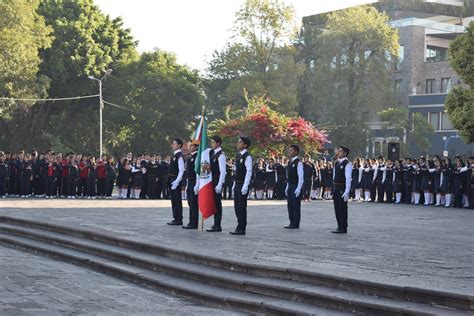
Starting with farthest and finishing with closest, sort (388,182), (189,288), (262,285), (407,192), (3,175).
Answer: (388,182) → (407,192) → (3,175) → (189,288) → (262,285)

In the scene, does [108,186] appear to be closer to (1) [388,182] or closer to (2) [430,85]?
(1) [388,182]

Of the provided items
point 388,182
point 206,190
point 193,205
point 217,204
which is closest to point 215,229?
point 217,204

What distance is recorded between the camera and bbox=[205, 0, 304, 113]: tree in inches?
2365

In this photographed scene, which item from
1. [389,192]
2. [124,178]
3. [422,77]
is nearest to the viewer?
[389,192]

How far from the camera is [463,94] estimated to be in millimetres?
24250

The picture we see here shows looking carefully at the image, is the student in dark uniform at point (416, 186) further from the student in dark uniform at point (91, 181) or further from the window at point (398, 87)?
the window at point (398, 87)

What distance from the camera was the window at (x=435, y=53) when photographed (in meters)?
81.6

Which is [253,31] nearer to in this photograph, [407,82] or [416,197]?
[407,82]

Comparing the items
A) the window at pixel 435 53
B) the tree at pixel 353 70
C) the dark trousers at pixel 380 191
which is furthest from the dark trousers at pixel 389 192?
the window at pixel 435 53

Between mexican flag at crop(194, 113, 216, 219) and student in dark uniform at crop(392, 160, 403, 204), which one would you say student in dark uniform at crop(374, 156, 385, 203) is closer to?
student in dark uniform at crop(392, 160, 403, 204)

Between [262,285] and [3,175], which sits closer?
[262,285]

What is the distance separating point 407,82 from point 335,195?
2441 inches

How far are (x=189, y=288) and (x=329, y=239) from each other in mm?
4587

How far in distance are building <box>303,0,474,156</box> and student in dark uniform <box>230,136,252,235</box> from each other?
53151mm
